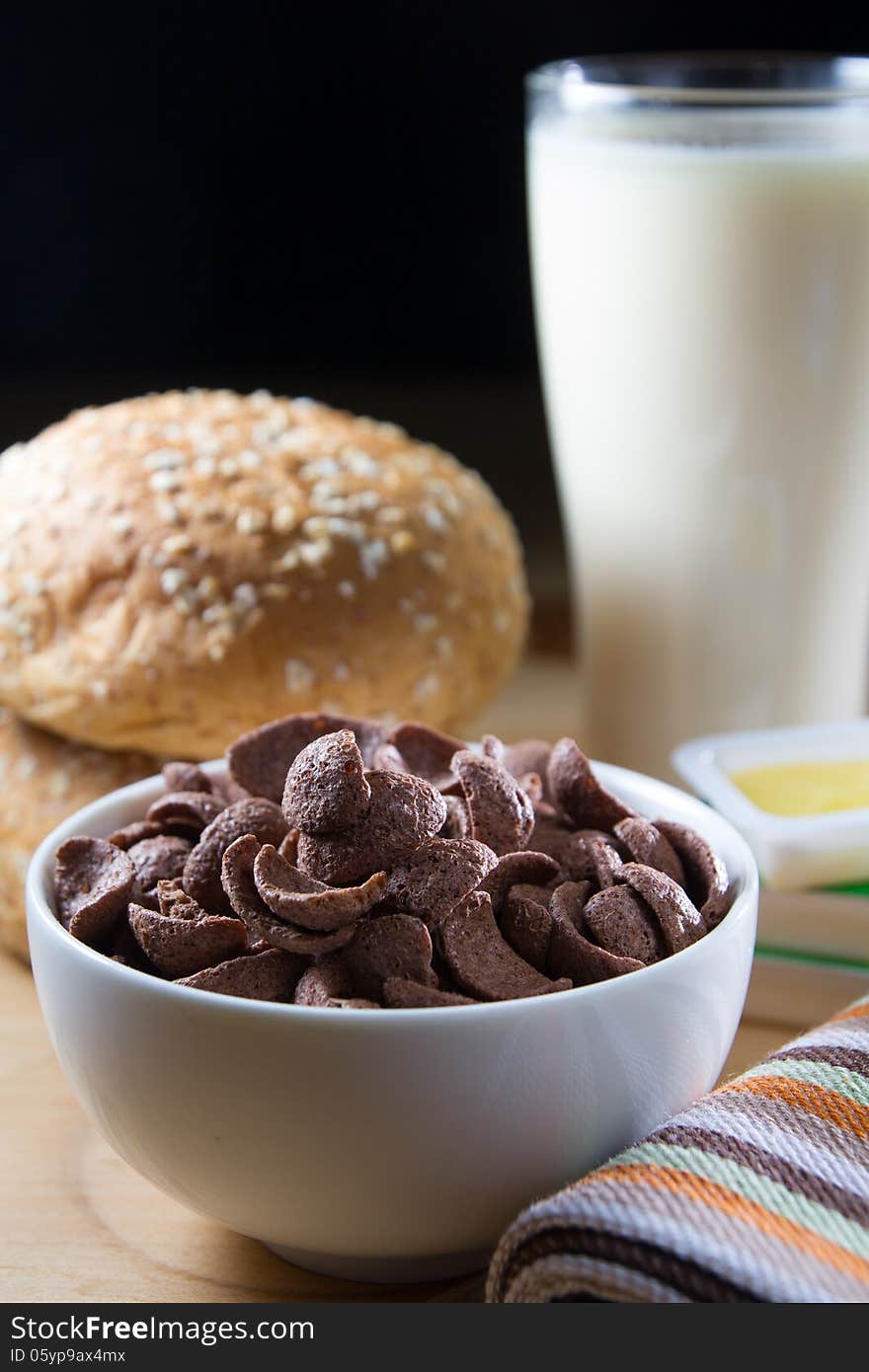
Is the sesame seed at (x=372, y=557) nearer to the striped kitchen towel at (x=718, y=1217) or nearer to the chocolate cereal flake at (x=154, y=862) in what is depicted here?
the chocolate cereal flake at (x=154, y=862)

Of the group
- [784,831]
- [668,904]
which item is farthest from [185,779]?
[784,831]

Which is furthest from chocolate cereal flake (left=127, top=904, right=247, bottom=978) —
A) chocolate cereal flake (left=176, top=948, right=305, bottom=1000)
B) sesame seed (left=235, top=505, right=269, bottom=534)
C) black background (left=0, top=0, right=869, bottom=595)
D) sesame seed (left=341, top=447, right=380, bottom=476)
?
black background (left=0, top=0, right=869, bottom=595)

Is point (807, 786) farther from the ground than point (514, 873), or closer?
closer

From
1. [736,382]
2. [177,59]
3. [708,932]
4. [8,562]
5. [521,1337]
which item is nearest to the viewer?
[521,1337]

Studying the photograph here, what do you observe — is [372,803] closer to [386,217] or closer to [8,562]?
[8,562]

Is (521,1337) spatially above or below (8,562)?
below

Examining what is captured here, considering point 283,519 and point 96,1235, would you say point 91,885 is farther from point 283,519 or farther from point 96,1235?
point 283,519

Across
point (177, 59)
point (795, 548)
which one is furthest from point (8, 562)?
point (177, 59)
